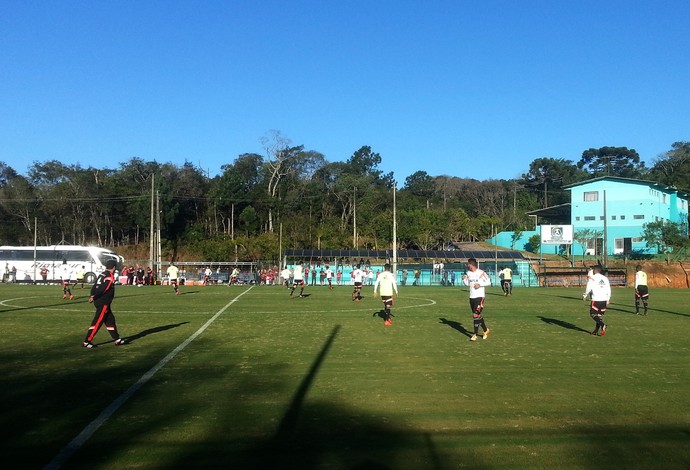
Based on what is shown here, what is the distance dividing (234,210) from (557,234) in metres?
43.3

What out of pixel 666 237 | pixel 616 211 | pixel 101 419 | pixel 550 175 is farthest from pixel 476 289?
pixel 550 175

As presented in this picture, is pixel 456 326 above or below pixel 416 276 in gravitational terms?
below

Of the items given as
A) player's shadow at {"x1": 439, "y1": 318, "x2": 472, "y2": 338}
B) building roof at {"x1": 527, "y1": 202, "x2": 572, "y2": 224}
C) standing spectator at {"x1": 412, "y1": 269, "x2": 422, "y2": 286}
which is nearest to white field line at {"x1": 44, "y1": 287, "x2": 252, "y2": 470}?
player's shadow at {"x1": 439, "y1": 318, "x2": 472, "y2": 338}

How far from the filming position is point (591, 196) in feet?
252

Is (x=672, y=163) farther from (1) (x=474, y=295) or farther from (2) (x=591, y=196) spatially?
(1) (x=474, y=295)

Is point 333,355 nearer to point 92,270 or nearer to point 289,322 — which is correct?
point 289,322

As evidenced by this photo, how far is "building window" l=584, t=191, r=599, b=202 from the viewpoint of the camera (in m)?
76.1

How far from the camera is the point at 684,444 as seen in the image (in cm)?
679

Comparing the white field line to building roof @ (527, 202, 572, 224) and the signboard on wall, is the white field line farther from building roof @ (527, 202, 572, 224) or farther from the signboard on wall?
building roof @ (527, 202, 572, 224)

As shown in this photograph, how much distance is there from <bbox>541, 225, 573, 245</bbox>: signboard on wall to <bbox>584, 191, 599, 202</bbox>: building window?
13.6 meters

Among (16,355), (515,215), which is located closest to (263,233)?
(515,215)

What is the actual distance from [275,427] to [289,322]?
40.2 ft

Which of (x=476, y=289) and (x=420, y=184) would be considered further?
(x=420, y=184)

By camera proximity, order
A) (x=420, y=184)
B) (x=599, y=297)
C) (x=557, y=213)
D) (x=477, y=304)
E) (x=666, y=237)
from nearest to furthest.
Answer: (x=477, y=304)
(x=599, y=297)
(x=666, y=237)
(x=557, y=213)
(x=420, y=184)
